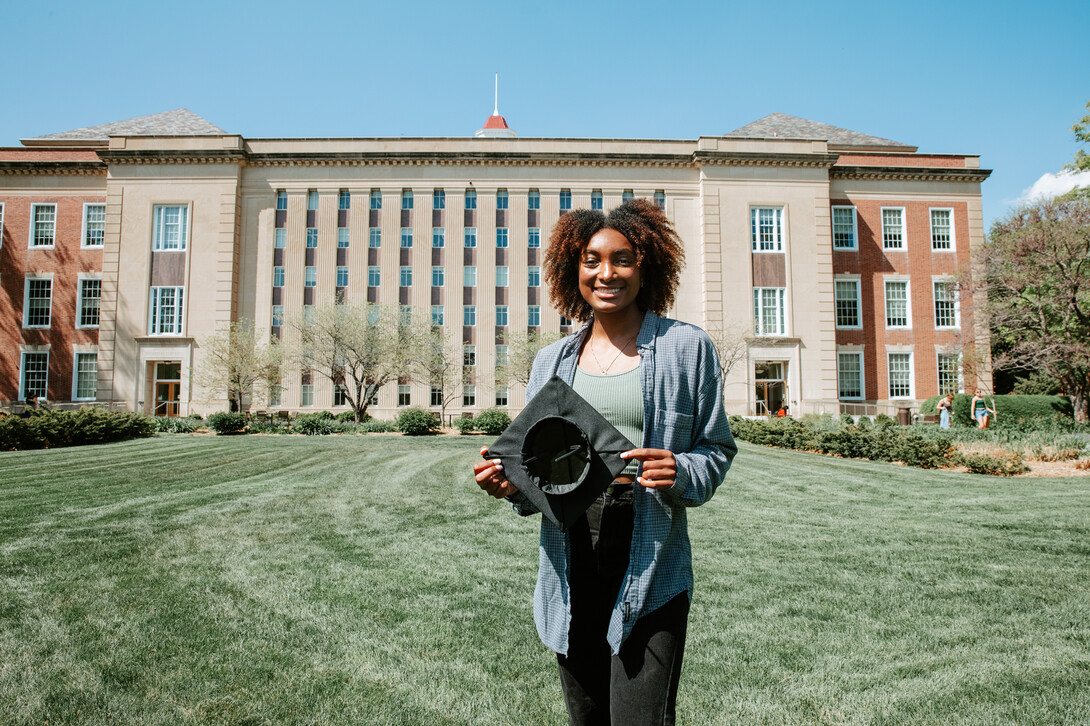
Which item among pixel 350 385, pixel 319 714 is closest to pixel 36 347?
pixel 350 385

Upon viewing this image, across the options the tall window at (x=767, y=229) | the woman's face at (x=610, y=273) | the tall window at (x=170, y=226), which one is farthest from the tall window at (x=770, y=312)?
the woman's face at (x=610, y=273)

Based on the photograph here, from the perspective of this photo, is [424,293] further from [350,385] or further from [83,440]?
[83,440]

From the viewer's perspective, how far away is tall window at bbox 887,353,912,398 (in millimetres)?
34625

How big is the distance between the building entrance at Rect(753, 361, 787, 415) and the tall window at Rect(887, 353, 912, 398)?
6390mm

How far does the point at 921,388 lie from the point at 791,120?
19.6 m

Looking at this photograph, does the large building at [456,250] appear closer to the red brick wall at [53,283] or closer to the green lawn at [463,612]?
the red brick wall at [53,283]

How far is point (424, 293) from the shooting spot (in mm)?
34812

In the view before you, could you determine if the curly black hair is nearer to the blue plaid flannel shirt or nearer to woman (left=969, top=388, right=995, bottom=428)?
the blue plaid flannel shirt

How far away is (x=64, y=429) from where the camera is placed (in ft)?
56.8

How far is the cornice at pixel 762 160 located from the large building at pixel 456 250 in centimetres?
12

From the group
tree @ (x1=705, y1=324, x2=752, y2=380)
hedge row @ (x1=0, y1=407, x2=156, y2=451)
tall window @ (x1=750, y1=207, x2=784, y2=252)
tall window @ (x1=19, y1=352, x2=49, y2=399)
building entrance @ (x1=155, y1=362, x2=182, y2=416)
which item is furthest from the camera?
tall window @ (x1=750, y1=207, x2=784, y2=252)

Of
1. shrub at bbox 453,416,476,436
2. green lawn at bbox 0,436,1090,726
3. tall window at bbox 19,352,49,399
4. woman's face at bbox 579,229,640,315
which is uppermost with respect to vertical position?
tall window at bbox 19,352,49,399

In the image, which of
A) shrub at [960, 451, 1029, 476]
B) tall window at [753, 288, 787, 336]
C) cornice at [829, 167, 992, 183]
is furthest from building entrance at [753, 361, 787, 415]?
shrub at [960, 451, 1029, 476]

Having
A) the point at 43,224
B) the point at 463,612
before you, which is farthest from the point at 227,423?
the point at 43,224
